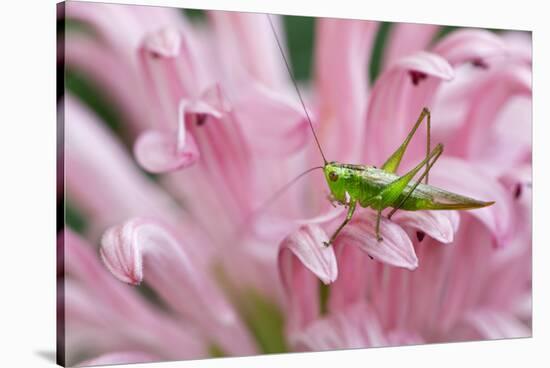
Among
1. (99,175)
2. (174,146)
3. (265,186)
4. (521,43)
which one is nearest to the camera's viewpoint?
(174,146)

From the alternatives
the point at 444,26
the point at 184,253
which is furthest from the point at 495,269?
the point at 184,253

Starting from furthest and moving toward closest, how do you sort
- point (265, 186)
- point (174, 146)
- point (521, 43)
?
point (521, 43), point (265, 186), point (174, 146)

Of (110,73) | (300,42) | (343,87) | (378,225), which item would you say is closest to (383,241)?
(378,225)

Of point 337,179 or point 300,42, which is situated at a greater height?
point 300,42

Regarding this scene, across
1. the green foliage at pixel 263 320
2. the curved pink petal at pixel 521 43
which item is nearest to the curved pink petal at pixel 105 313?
the green foliage at pixel 263 320

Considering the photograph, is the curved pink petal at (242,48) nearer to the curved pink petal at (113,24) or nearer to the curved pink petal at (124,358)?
the curved pink petal at (113,24)

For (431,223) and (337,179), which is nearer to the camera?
(431,223)

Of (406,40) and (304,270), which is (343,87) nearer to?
(406,40)
